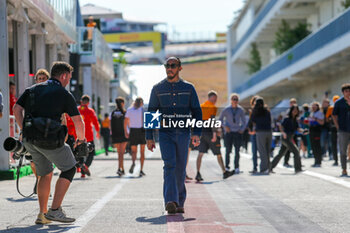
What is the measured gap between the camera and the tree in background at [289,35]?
44344 millimetres

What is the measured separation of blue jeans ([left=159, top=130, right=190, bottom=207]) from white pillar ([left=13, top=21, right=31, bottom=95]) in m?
11.3

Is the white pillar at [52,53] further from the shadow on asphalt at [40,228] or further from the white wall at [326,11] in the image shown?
the white wall at [326,11]

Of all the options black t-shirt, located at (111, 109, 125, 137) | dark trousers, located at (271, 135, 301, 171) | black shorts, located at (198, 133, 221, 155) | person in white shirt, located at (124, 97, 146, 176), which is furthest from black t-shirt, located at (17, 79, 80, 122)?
dark trousers, located at (271, 135, 301, 171)

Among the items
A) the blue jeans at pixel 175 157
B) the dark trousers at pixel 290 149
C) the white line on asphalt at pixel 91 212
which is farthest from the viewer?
the dark trousers at pixel 290 149

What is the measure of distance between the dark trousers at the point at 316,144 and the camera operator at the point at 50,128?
13.0 meters

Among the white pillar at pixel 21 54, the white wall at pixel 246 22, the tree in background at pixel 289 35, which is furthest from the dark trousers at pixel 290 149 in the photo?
the white wall at pixel 246 22

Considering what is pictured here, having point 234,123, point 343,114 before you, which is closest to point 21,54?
point 234,123

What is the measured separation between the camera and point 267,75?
2012 inches

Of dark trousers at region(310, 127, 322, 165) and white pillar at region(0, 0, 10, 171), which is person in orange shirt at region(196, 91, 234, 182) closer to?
white pillar at region(0, 0, 10, 171)

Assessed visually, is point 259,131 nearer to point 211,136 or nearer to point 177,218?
point 211,136

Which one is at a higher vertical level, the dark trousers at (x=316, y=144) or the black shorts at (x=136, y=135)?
the black shorts at (x=136, y=135)

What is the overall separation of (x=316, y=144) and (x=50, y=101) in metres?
13.9

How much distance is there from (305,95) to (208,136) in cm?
3357

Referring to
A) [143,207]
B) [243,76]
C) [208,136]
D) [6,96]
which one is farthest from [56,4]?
[243,76]
